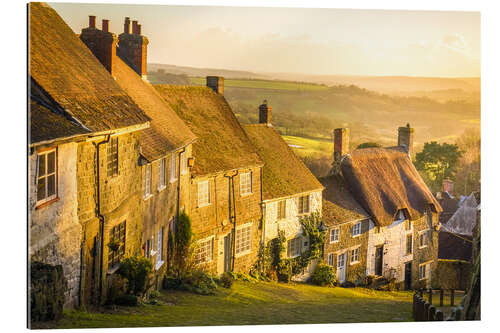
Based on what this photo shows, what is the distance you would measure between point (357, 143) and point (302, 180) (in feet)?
9.59

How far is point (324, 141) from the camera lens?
72.5 feet

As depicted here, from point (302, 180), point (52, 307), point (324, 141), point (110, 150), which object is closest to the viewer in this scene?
point (52, 307)

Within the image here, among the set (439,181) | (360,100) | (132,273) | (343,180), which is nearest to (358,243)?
(343,180)

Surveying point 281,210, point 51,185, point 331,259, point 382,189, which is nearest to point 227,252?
point 281,210

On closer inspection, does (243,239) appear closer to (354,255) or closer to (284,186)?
(284,186)

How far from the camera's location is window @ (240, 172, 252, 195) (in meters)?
21.8

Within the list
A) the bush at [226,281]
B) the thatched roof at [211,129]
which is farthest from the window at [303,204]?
the bush at [226,281]

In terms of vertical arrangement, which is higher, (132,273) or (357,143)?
(357,143)

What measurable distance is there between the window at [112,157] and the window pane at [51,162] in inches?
70.9

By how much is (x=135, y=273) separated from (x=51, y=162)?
372 cm

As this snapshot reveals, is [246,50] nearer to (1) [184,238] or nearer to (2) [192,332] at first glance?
(1) [184,238]

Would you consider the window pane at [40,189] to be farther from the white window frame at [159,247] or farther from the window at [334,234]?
the window at [334,234]
